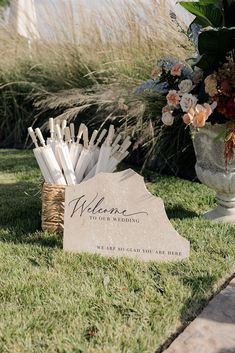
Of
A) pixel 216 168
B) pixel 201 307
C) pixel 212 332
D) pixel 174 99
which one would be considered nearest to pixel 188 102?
pixel 174 99

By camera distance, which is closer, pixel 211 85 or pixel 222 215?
pixel 211 85

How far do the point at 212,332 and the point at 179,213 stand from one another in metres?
1.17

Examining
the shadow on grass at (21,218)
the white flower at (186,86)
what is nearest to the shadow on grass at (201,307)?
the shadow on grass at (21,218)

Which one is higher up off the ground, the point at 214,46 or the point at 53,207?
the point at 214,46

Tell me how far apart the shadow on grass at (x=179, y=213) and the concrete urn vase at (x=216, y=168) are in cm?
15

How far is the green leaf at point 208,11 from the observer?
2.20 m

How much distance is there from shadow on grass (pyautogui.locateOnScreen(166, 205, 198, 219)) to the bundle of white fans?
19.4 inches

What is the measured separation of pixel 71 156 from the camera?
7.47 ft

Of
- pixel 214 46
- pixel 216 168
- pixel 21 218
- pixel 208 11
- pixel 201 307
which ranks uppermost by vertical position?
pixel 208 11

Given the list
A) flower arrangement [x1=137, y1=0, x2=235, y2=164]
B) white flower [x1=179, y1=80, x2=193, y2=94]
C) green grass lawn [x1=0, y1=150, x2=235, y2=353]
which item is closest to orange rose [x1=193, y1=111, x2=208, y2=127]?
flower arrangement [x1=137, y1=0, x2=235, y2=164]

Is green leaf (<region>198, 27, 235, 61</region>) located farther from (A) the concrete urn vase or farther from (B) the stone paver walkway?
(B) the stone paver walkway

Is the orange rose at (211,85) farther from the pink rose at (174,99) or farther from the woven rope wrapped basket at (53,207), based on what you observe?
the woven rope wrapped basket at (53,207)

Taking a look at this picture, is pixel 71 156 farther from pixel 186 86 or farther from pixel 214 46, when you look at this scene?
pixel 214 46

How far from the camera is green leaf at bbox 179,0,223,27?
220 centimetres
